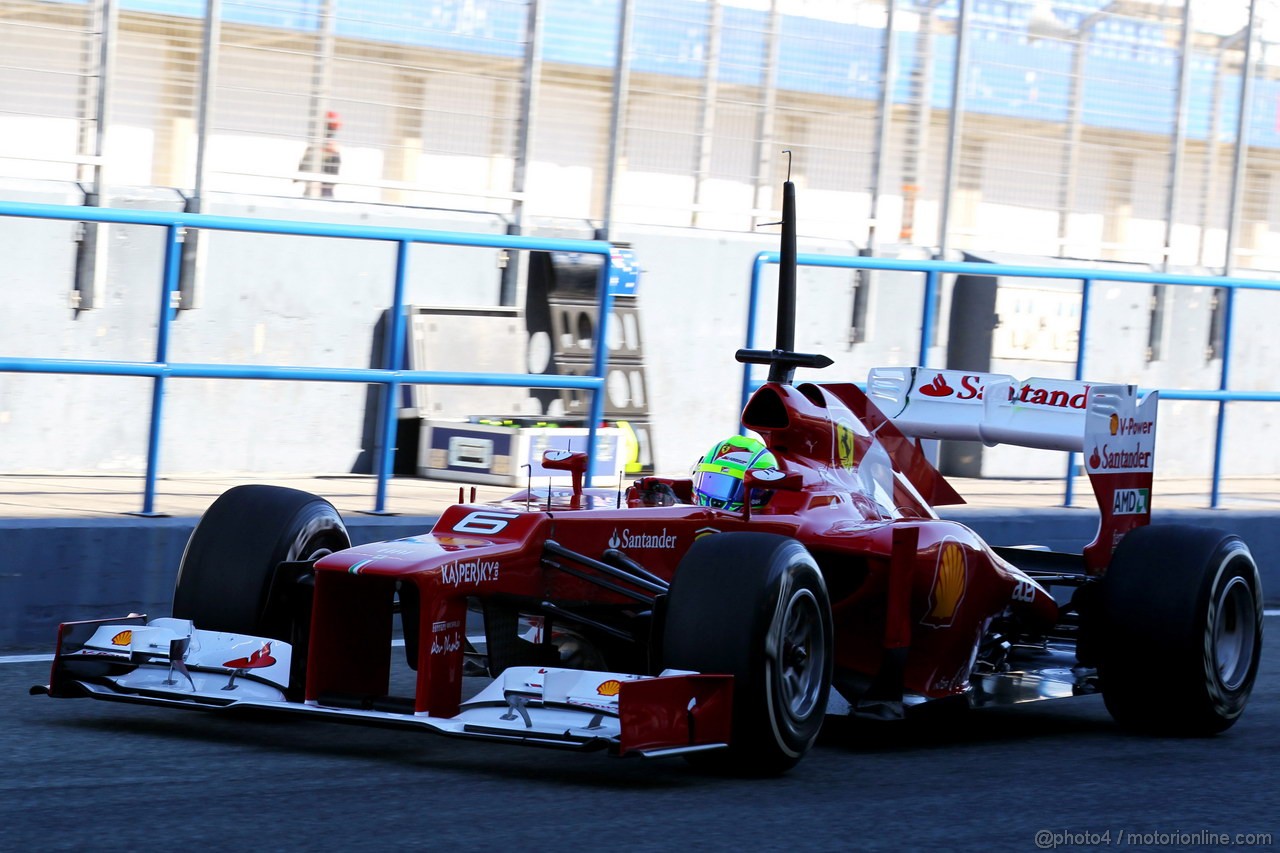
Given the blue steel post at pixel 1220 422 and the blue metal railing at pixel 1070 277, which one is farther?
the blue steel post at pixel 1220 422

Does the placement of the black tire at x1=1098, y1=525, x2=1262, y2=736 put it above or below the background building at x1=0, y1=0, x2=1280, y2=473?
below

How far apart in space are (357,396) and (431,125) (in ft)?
9.66

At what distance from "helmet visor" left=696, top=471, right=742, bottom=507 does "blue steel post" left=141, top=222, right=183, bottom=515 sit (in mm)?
2388

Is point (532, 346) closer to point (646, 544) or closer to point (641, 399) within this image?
point (641, 399)

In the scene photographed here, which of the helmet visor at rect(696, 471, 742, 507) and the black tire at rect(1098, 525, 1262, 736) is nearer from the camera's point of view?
the helmet visor at rect(696, 471, 742, 507)

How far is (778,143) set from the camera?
14742 mm

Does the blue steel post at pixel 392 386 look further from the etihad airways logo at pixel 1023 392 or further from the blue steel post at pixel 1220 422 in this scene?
the blue steel post at pixel 1220 422

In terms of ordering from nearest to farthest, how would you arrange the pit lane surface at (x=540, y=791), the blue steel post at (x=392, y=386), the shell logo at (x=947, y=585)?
the pit lane surface at (x=540, y=791), the shell logo at (x=947, y=585), the blue steel post at (x=392, y=386)

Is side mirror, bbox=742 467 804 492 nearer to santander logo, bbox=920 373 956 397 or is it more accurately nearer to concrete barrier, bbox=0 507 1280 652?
santander logo, bbox=920 373 956 397

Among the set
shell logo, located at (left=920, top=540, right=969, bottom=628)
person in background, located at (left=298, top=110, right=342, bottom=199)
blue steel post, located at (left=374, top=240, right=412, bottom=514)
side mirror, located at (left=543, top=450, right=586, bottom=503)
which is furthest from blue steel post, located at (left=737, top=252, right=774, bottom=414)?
person in background, located at (left=298, top=110, right=342, bottom=199)

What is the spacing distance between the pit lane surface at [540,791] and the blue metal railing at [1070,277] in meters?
3.45

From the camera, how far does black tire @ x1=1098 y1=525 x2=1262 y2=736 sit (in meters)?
6.69

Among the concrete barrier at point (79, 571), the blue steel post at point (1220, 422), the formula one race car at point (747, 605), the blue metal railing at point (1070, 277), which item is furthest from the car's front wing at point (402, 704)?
the blue steel post at point (1220, 422)

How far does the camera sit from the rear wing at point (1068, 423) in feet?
24.0
